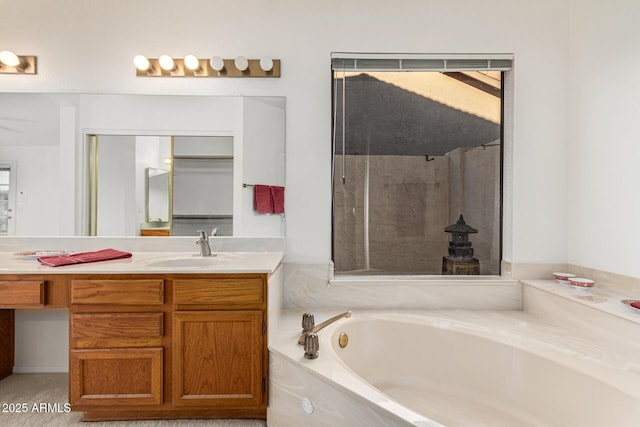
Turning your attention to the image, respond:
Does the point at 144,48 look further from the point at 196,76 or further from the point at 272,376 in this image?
the point at 272,376

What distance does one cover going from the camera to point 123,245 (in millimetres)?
2232

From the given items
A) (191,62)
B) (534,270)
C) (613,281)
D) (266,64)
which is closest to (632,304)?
(613,281)

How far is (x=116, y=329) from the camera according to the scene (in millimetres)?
1664

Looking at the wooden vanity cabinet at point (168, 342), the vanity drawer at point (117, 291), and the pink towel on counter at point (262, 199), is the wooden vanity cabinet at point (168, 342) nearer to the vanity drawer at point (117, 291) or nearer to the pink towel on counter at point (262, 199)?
the vanity drawer at point (117, 291)

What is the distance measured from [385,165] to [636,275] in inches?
57.8

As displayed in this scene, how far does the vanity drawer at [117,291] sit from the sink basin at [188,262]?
296 mm

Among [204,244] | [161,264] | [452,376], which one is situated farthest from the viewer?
[204,244]

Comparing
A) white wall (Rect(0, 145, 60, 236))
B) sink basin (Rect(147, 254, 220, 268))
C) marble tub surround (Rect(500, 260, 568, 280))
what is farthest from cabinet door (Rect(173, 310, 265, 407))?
marble tub surround (Rect(500, 260, 568, 280))

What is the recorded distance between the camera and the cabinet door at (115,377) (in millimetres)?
1663

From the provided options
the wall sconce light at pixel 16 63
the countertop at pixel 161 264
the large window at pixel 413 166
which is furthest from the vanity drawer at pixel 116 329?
the wall sconce light at pixel 16 63

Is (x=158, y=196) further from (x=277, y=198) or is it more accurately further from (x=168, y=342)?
(x=168, y=342)

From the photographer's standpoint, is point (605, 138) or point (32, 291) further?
point (605, 138)

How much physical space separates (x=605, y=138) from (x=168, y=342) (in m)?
2.56

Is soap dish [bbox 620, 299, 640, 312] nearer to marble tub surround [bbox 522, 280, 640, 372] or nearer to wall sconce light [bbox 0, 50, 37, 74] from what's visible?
marble tub surround [bbox 522, 280, 640, 372]
